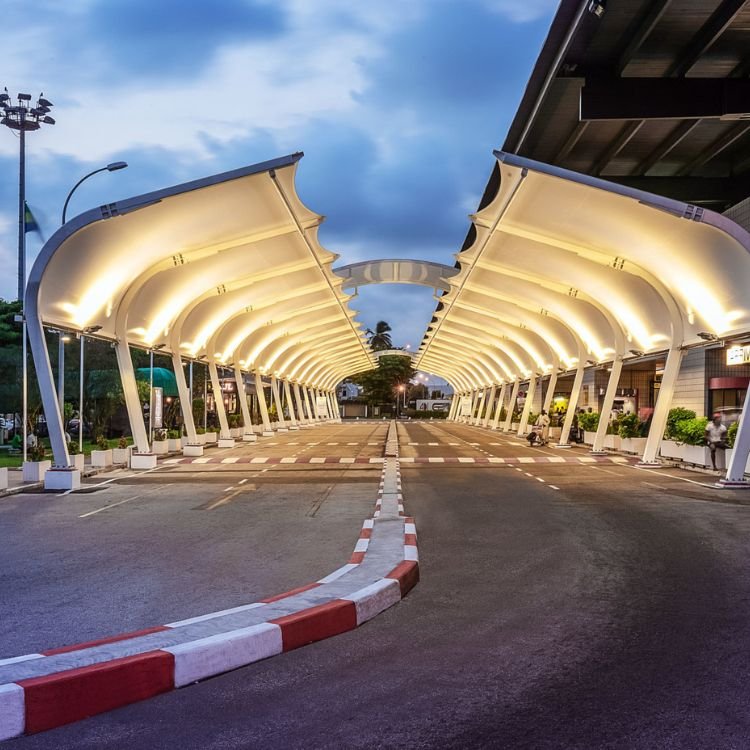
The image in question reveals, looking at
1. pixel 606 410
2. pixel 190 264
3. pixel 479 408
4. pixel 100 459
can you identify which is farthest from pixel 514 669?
pixel 479 408

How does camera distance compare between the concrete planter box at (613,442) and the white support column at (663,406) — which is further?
the concrete planter box at (613,442)

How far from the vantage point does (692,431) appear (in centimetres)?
2512

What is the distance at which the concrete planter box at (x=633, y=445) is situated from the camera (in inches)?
1203

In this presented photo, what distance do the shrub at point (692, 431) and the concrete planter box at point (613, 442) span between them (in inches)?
276

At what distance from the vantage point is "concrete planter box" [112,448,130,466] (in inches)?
1028

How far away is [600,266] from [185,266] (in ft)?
46.6

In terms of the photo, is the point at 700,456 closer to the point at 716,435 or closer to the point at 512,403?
the point at 716,435

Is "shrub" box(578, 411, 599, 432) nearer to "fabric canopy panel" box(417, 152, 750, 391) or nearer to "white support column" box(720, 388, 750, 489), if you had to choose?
"fabric canopy panel" box(417, 152, 750, 391)

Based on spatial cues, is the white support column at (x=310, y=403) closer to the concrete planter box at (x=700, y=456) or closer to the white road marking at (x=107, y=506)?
the concrete planter box at (x=700, y=456)

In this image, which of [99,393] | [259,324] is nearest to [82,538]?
[99,393]

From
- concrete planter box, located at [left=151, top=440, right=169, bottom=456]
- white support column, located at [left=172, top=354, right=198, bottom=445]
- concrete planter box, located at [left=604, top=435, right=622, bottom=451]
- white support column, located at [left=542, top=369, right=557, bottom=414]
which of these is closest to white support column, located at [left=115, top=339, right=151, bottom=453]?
concrete planter box, located at [left=151, top=440, right=169, bottom=456]

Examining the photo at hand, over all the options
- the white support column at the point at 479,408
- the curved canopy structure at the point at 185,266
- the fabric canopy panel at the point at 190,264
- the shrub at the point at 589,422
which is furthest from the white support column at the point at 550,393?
the white support column at the point at 479,408

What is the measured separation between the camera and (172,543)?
11188 mm

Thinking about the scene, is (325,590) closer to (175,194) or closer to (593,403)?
(175,194)
